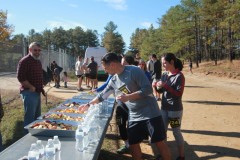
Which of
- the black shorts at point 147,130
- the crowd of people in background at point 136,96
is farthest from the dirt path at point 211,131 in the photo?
the black shorts at point 147,130

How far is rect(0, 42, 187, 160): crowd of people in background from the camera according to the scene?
4.21 metres

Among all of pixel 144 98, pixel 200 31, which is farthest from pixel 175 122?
pixel 200 31

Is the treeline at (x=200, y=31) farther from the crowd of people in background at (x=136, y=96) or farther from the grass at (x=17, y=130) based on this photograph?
the crowd of people in background at (x=136, y=96)

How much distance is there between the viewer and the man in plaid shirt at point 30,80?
19.9 ft

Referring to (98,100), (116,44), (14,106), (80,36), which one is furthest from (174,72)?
(80,36)

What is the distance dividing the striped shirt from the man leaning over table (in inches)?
88.3

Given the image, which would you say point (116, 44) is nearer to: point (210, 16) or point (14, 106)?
point (210, 16)

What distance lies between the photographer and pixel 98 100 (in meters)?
4.89

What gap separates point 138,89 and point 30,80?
9.02 ft

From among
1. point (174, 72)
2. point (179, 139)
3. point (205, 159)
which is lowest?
point (205, 159)

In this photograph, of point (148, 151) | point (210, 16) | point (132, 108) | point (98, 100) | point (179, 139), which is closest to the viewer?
point (132, 108)

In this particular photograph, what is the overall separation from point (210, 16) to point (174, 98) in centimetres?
4686

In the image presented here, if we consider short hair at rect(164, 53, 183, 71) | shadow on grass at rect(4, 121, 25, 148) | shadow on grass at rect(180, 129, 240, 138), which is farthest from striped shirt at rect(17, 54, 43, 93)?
shadow on grass at rect(180, 129, 240, 138)

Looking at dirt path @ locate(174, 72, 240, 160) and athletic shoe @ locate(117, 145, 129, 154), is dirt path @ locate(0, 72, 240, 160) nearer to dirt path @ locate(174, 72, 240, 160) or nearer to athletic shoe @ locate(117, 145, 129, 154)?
dirt path @ locate(174, 72, 240, 160)
